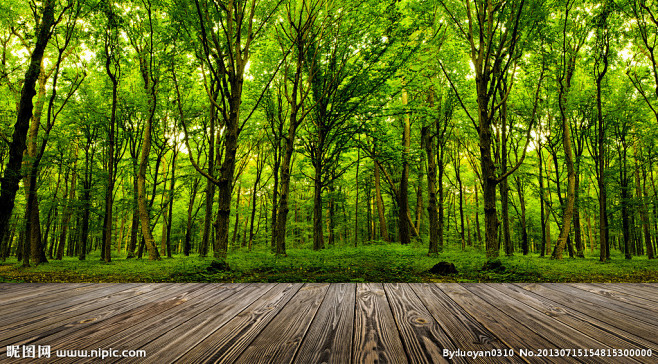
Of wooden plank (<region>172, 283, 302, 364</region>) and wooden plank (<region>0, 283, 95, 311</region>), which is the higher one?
wooden plank (<region>172, 283, 302, 364</region>)

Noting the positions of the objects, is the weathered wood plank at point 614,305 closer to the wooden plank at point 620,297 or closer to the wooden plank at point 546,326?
the wooden plank at point 620,297

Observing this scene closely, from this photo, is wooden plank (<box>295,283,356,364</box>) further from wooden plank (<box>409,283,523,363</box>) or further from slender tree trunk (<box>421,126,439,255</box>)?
slender tree trunk (<box>421,126,439,255</box>)

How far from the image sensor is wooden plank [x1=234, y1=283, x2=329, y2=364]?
1.36 meters

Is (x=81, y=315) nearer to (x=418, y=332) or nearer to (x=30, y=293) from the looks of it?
(x=30, y=293)

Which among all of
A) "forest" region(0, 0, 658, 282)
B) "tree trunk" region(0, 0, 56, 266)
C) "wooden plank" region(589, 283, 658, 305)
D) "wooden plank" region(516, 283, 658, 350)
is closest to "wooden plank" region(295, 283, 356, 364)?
"wooden plank" region(516, 283, 658, 350)

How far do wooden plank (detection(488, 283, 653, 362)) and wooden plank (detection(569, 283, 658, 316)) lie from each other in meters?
0.77

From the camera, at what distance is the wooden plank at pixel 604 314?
1792mm

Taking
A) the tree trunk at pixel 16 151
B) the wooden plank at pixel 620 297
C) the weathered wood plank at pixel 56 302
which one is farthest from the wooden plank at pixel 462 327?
the tree trunk at pixel 16 151

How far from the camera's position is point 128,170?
16016 millimetres

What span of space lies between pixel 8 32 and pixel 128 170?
7.63 m

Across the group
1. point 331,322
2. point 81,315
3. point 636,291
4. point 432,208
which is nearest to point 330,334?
point 331,322

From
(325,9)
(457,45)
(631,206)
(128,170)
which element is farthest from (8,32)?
(631,206)

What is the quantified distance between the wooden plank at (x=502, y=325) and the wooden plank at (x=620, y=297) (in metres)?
1.40

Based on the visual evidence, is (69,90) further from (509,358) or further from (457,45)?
(509,358)
